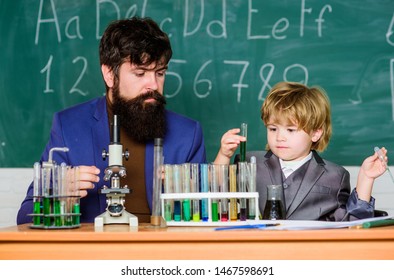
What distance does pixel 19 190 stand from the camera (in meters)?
3.62

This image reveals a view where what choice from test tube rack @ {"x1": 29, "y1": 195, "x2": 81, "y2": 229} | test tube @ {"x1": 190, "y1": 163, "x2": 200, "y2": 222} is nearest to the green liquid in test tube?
test tube rack @ {"x1": 29, "y1": 195, "x2": 81, "y2": 229}

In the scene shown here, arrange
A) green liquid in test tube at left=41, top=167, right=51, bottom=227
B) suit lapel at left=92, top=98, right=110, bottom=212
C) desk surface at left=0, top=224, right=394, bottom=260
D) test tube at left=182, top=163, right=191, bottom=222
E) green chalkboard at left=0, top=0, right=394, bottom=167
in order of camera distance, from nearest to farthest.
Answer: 1. desk surface at left=0, top=224, right=394, bottom=260
2. green liquid in test tube at left=41, top=167, right=51, bottom=227
3. test tube at left=182, top=163, right=191, bottom=222
4. suit lapel at left=92, top=98, right=110, bottom=212
5. green chalkboard at left=0, top=0, right=394, bottom=167

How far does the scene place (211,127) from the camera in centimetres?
349

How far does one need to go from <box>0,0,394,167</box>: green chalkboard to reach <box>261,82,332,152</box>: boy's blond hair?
790 millimetres

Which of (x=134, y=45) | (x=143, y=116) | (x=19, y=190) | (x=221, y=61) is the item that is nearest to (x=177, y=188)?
(x=143, y=116)

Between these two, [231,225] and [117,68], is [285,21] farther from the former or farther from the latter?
[231,225]

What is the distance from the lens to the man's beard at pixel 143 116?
2730 millimetres

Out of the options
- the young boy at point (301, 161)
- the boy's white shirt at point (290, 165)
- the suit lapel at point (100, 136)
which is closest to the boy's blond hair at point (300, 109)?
the young boy at point (301, 161)

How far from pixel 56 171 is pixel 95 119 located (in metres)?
0.81

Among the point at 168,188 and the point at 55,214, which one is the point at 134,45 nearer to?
the point at 168,188

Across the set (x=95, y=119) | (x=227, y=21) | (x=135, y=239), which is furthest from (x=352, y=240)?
(x=227, y=21)

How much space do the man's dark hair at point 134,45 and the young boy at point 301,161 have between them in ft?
1.57

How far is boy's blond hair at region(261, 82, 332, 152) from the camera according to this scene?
253 centimetres

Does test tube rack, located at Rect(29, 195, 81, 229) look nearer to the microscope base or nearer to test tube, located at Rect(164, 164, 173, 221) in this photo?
the microscope base
